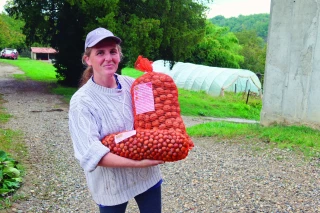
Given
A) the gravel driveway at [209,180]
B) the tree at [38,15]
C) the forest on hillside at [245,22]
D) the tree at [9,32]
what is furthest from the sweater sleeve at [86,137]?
the forest on hillside at [245,22]

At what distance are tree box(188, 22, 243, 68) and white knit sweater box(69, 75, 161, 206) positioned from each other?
33763 mm

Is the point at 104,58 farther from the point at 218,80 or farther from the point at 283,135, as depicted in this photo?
the point at 218,80

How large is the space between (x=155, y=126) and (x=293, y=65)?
23.1 ft

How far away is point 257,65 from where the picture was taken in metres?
52.3

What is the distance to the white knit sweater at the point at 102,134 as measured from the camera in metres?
1.82

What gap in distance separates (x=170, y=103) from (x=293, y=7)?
715 cm

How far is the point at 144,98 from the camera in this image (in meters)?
2.02

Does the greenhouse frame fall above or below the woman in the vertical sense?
below

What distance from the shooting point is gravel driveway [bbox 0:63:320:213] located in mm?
4426

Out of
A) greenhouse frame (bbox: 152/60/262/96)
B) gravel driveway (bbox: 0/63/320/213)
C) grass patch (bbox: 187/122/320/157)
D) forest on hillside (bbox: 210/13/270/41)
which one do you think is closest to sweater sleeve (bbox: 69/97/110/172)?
gravel driveway (bbox: 0/63/320/213)

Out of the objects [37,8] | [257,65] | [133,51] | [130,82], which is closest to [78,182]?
[130,82]

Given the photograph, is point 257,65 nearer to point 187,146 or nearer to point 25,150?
point 25,150

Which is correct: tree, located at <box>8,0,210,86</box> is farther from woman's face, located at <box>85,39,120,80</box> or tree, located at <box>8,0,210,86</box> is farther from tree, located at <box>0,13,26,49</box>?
woman's face, located at <box>85,39,120,80</box>

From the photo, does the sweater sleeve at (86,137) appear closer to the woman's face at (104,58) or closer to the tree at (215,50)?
the woman's face at (104,58)
